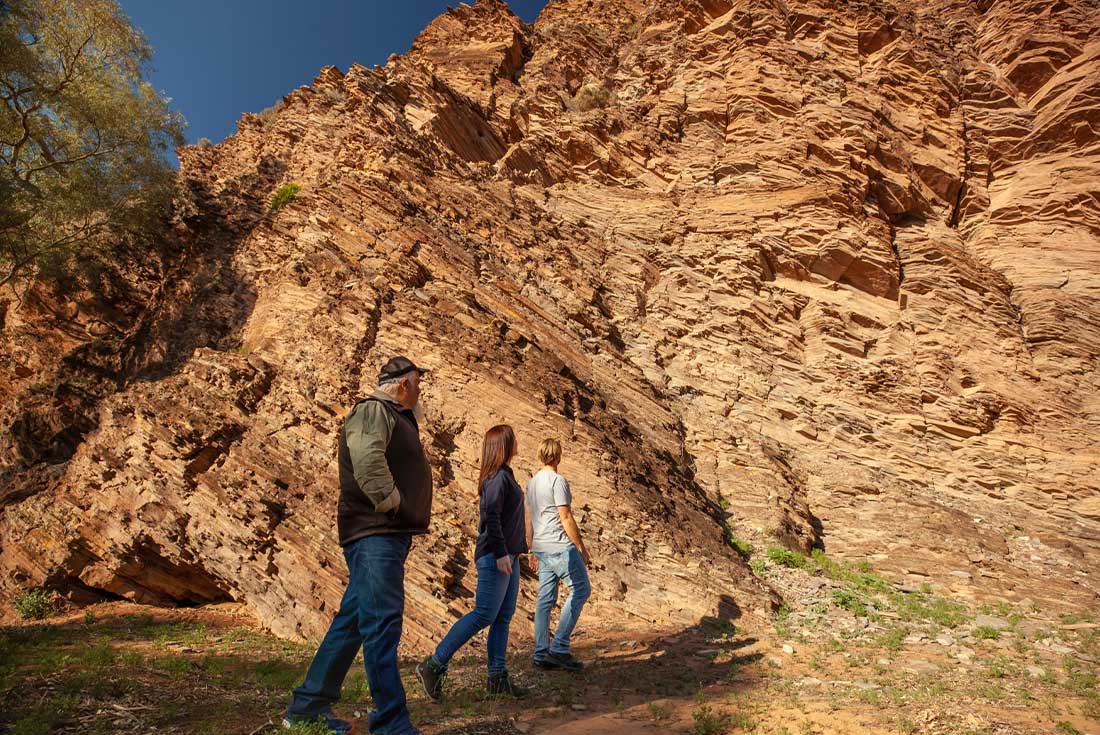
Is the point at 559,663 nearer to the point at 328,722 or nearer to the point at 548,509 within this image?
the point at 548,509

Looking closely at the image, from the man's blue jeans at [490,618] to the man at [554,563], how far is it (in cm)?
66

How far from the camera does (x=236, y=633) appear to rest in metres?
6.43

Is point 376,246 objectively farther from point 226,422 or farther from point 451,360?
point 226,422

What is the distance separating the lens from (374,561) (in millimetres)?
3613

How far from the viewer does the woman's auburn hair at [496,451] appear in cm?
523

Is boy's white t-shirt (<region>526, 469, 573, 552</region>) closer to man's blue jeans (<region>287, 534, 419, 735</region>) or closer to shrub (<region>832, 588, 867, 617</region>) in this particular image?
man's blue jeans (<region>287, 534, 419, 735</region>)

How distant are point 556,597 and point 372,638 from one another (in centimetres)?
239

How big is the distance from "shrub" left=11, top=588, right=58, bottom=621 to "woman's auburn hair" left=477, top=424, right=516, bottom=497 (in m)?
5.38

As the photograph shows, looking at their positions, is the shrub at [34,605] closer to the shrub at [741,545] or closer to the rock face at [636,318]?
the rock face at [636,318]

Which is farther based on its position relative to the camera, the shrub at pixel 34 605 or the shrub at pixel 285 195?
the shrub at pixel 285 195

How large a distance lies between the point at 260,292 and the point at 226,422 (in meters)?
3.90

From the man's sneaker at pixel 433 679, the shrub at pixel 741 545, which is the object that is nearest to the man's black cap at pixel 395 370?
the man's sneaker at pixel 433 679

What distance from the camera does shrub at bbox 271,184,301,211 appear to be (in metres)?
13.4

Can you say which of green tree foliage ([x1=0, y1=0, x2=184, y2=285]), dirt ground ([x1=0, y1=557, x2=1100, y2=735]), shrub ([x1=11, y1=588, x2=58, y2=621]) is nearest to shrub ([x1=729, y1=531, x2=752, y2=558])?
dirt ground ([x1=0, y1=557, x2=1100, y2=735])
